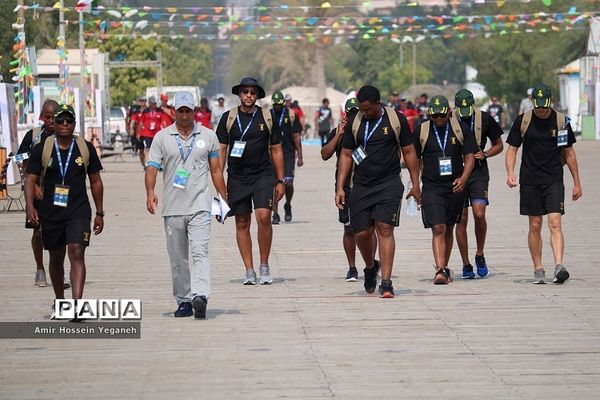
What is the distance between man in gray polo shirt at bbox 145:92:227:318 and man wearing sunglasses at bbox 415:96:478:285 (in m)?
3.02

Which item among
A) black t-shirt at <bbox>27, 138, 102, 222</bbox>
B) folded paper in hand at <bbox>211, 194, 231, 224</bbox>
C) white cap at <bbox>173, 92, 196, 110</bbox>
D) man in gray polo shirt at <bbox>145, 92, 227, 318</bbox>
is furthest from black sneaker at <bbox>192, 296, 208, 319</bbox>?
white cap at <bbox>173, 92, 196, 110</bbox>

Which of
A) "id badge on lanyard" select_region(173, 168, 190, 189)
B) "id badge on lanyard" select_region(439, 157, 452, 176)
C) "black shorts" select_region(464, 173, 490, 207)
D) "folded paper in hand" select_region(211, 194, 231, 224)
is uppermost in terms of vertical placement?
"id badge on lanyard" select_region(173, 168, 190, 189)

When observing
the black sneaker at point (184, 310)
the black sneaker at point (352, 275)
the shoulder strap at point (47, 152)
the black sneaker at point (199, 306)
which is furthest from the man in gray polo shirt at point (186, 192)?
the black sneaker at point (352, 275)

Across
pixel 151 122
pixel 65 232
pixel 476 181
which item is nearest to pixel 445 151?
pixel 476 181

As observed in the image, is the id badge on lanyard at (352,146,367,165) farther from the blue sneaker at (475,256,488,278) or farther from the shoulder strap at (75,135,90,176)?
the shoulder strap at (75,135,90,176)

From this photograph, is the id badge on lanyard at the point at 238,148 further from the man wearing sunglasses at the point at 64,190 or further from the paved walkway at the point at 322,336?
the man wearing sunglasses at the point at 64,190

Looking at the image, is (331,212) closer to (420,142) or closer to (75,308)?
(420,142)

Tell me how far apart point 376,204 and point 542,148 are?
2138mm

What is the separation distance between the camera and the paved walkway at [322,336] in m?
8.82

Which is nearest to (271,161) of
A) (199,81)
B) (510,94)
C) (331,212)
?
(331,212)

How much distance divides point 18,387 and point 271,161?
18.8 ft

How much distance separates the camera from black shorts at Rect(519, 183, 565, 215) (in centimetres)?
1384

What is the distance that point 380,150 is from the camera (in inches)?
496

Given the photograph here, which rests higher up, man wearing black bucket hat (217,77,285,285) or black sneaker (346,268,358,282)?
man wearing black bucket hat (217,77,285,285)
